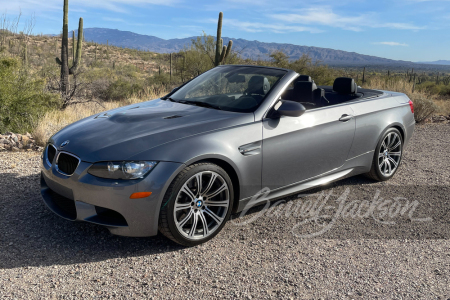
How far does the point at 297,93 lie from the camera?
5.17 meters

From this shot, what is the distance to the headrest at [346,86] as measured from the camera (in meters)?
5.43

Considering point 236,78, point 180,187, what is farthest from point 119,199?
point 236,78

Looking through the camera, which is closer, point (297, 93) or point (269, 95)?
point (269, 95)

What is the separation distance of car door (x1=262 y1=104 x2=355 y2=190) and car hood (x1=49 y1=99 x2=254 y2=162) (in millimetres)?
367

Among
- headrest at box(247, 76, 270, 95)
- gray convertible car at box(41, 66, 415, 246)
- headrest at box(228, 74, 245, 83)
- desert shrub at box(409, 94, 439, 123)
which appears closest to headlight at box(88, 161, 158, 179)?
gray convertible car at box(41, 66, 415, 246)

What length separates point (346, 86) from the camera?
5469mm

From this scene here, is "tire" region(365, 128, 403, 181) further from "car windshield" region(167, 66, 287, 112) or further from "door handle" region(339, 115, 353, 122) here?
"car windshield" region(167, 66, 287, 112)

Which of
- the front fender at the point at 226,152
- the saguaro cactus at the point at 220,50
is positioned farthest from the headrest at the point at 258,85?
the saguaro cactus at the point at 220,50

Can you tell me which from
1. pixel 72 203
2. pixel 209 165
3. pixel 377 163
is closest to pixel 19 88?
pixel 72 203

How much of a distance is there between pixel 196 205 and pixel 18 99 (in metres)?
6.58

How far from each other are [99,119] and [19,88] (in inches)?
219

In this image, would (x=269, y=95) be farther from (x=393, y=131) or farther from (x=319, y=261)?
(x=393, y=131)

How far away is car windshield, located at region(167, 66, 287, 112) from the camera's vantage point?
4.18 m

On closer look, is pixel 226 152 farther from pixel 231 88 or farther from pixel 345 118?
pixel 345 118
